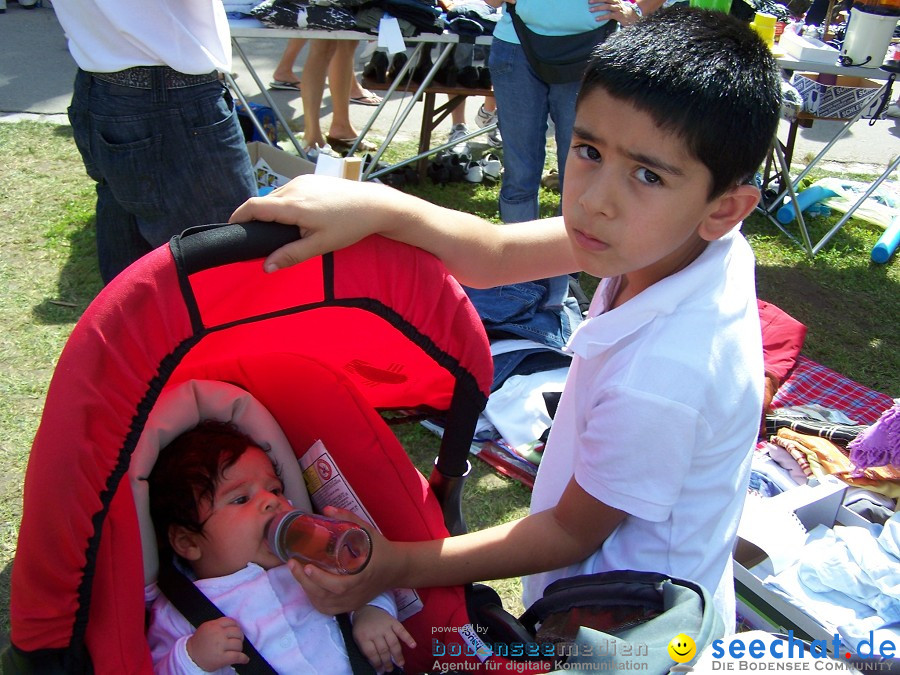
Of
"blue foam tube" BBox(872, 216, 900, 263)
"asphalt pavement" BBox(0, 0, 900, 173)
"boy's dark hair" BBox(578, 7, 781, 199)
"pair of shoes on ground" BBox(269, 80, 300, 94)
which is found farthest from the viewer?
"pair of shoes on ground" BBox(269, 80, 300, 94)

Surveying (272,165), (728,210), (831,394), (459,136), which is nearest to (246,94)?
(459,136)

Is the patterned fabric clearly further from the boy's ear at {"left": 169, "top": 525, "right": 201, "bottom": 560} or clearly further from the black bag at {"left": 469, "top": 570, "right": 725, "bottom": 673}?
the boy's ear at {"left": 169, "top": 525, "right": 201, "bottom": 560}

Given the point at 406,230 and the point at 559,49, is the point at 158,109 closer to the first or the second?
the point at 406,230

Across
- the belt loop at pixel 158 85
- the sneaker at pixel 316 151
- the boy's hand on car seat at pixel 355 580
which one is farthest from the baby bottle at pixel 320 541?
the sneaker at pixel 316 151

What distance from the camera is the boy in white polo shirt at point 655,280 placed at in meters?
1.04

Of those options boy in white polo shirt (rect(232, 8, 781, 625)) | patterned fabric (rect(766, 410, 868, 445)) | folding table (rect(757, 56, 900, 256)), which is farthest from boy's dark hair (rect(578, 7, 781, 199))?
folding table (rect(757, 56, 900, 256))

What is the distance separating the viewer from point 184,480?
155cm

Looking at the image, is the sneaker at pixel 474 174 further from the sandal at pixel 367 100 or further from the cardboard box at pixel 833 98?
the cardboard box at pixel 833 98

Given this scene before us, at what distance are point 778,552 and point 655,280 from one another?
47.8 inches

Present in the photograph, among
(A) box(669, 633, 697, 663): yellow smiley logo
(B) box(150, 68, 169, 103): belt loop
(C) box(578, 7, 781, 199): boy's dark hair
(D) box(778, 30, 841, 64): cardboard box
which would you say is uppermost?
(C) box(578, 7, 781, 199): boy's dark hair

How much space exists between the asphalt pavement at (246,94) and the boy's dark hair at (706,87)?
4.64 metres

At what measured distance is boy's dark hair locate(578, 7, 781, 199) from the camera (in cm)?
103

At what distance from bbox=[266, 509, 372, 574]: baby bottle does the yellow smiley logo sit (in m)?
0.54

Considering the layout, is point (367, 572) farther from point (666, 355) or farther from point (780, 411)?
point (780, 411)
